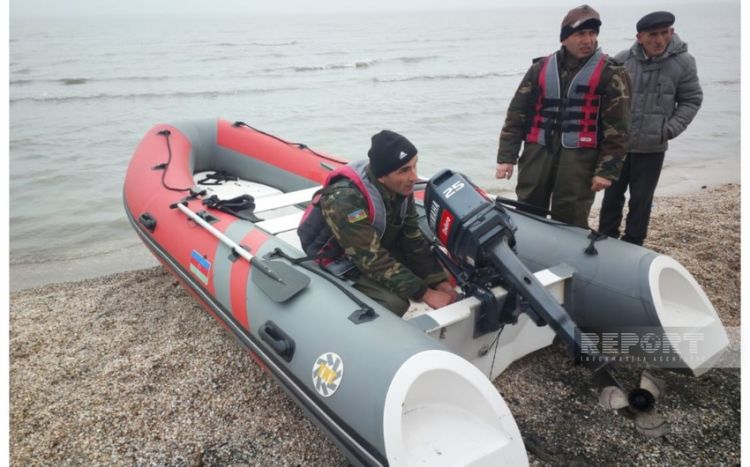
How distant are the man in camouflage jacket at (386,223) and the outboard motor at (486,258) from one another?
0.46ft

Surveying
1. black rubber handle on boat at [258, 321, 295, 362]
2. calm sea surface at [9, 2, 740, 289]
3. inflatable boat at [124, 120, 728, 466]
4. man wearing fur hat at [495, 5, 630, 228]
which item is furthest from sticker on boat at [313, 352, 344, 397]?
calm sea surface at [9, 2, 740, 289]

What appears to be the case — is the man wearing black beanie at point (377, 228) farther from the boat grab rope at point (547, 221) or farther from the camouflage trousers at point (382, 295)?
the boat grab rope at point (547, 221)

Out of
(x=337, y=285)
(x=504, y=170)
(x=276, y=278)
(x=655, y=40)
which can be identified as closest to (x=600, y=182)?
(x=504, y=170)

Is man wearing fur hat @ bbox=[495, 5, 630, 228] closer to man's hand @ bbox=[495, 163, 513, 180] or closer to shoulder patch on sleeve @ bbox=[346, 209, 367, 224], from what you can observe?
man's hand @ bbox=[495, 163, 513, 180]

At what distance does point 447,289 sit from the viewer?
2223 mm

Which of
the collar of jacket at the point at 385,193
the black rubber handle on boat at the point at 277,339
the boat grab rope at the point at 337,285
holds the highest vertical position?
the collar of jacket at the point at 385,193

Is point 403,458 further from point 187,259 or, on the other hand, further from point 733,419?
point 187,259

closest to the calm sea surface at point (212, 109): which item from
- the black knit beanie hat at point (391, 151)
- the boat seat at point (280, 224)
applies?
the boat seat at point (280, 224)

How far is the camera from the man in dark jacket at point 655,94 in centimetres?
268

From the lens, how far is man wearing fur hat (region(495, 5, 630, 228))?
2385 mm

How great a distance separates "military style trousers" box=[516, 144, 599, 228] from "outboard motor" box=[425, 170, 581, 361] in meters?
0.78

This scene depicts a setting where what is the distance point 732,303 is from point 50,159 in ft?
25.0

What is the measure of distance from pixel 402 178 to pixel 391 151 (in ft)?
0.39

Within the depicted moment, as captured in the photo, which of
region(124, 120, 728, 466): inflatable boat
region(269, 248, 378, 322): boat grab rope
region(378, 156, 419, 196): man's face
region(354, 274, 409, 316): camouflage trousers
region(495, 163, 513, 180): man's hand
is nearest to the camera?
region(124, 120, 728, 466): inflatable boat
